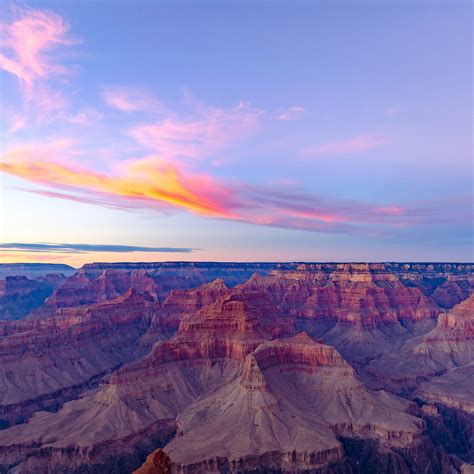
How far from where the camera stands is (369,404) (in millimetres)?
138000

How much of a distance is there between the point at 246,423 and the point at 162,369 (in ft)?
141

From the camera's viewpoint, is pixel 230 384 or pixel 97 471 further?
pixel 230 384

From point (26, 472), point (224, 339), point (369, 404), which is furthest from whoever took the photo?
point (224, 339)

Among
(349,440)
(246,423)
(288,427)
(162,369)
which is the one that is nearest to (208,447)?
(246,423)

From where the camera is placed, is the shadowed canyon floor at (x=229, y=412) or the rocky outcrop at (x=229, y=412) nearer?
the rocky outcrop at (x=229, y=412)

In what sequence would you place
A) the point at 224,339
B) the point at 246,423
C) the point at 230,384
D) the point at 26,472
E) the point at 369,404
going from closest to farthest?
the point at 26,472 < the point at 246,423 < the point at 369,404 < the point at 230,384 < the point at 224,339

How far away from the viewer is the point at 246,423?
122188 mm

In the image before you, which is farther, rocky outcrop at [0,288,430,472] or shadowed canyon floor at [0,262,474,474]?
shadowed canyon floor at [0,262,474,474]

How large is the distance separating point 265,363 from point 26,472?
67369 millimetres

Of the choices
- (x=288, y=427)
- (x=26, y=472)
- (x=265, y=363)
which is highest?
(x=265, y=363)

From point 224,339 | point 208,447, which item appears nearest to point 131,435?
point 208,447

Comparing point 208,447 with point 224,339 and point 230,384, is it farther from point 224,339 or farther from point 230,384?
point 224,339

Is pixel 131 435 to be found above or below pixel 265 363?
below

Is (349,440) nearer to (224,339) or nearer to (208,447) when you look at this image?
(208,447)
